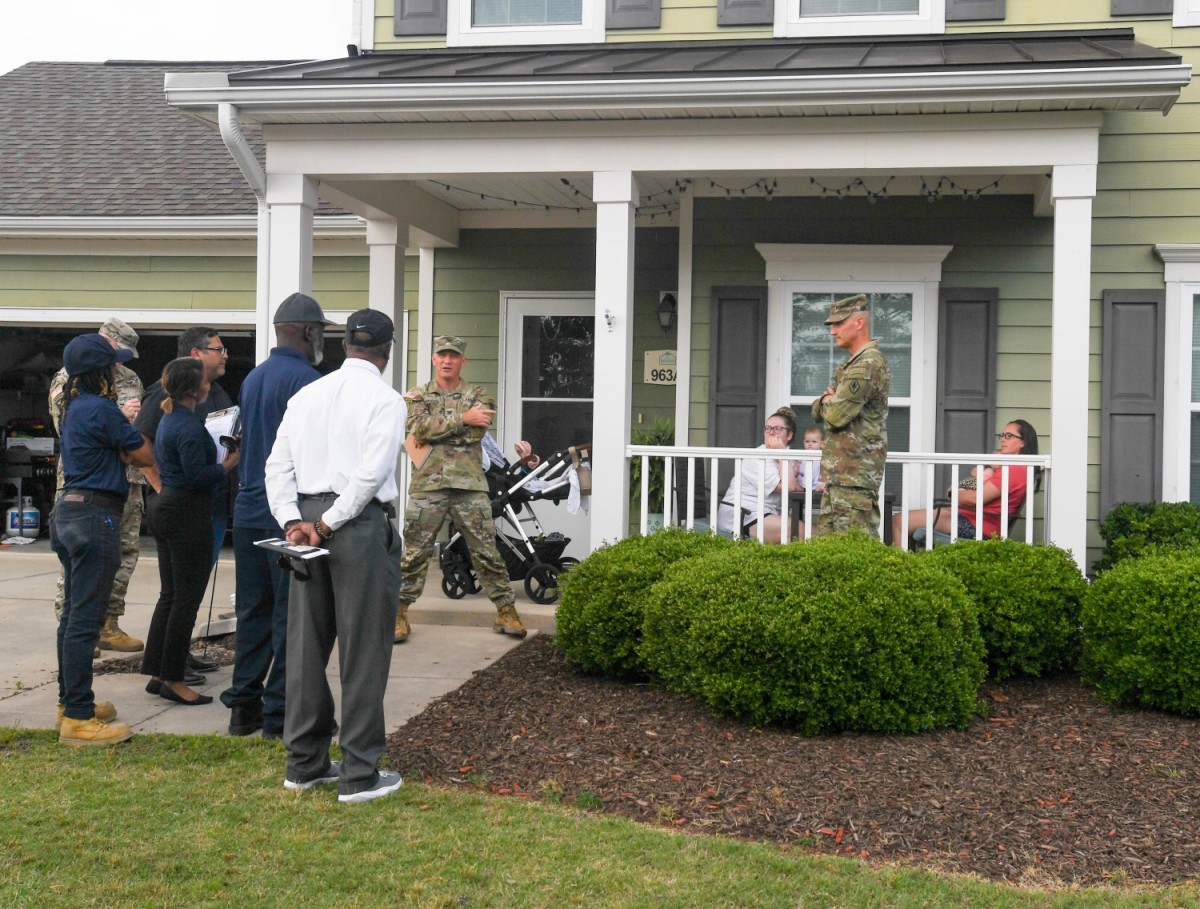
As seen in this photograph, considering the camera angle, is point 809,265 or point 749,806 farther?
point 809,265

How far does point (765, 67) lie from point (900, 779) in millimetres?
4244

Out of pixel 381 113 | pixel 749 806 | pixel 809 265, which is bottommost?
pixel 749 806

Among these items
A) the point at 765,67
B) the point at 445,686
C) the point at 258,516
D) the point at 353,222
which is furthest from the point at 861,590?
the point at 353,222

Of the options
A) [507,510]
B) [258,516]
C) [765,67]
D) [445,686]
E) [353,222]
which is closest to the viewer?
[258,516]

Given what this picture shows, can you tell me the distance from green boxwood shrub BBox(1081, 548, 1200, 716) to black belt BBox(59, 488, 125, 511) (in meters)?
4.54

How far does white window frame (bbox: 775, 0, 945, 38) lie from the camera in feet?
27.6

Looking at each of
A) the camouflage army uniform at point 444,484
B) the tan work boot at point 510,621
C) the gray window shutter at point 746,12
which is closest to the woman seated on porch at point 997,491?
the tan work boot at point 510,621

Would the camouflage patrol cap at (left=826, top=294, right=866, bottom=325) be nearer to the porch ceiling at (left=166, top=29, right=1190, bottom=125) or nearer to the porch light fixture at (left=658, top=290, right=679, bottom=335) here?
the porch ceiling at (left=166, top=29, right=1190, bottom=125)

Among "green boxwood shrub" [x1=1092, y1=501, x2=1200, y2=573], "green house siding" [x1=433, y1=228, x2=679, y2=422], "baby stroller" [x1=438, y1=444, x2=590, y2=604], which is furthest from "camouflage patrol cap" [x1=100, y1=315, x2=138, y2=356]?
"green boxwood shrub" [x1=1092, y1=501, x2=1200, y2=573]

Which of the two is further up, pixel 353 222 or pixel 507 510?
pixel 353 222

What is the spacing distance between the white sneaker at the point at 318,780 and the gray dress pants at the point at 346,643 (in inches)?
1.0

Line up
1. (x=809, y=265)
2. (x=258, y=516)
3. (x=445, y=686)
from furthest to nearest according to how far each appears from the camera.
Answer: (x=809, y=265) < (x=445, y=686) < (x=258, y=516)

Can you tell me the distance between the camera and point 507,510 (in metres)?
8.09

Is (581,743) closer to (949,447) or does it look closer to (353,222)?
(949,447)
